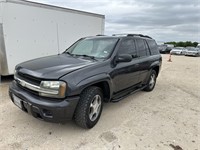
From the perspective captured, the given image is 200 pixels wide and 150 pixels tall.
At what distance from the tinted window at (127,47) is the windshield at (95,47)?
0.19m

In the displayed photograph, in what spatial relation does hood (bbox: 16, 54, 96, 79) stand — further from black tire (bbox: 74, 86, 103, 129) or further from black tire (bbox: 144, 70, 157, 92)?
black tire (bbox: 144, 70, 157, 92)

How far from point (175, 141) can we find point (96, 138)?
54.3 inches

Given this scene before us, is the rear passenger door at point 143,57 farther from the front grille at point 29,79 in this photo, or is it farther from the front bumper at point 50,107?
the front grille at point 29,79

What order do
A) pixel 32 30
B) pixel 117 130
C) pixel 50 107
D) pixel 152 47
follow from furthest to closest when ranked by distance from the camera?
1. pixel 32 30
2. pixel 152 47
3. pixel 117 130
4. pixel 50 107

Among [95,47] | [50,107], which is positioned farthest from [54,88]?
[95,47]

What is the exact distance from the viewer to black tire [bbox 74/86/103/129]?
113 inches

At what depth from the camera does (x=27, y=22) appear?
5672 mm

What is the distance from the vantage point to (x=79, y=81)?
2.70 meters

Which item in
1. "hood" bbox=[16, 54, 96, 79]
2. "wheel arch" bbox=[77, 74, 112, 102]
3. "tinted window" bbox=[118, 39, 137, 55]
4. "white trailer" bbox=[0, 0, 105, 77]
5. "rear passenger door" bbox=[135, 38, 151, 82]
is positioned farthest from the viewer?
"white trailer" bbox=[0, 0, 105, 77]

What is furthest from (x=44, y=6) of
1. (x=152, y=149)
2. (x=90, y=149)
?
(x=152, y=149)

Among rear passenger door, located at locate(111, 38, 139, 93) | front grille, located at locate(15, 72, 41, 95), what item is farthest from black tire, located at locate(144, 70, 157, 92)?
front grille, located at locate(15, 72, 41, 95)

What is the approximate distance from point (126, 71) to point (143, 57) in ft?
3.83

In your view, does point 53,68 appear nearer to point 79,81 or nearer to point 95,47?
point 79,81

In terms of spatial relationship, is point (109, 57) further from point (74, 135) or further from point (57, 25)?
point (57, 25)
